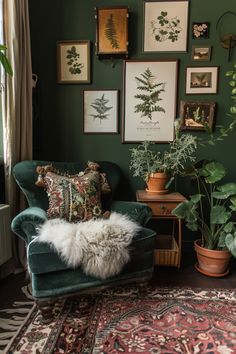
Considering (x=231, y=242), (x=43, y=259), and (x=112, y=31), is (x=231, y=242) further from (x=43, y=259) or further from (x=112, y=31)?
(x=112, y=31)

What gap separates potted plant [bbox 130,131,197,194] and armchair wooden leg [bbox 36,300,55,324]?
118 cm

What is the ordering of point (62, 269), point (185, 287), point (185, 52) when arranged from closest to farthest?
point (62, 269) → point (185, 287) → point (185, 52)

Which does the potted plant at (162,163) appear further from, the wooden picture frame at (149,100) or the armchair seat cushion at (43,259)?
the armchair seat cushion at (43,259)

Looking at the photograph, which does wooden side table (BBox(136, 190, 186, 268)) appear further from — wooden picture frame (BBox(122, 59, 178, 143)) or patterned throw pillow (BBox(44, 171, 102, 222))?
wooden picture frame (BBox(122, 59, 178, 143))

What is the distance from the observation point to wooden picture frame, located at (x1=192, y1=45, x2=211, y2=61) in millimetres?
2311

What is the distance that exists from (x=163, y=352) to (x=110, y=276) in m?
0.48

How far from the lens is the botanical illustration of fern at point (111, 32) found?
7.44 ft

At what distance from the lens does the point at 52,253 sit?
147 cm

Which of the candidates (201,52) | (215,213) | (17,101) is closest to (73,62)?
(17,101)

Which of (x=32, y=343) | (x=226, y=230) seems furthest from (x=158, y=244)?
(x=32, y=343)

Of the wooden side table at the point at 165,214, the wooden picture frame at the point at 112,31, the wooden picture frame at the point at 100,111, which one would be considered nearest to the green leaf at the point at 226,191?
the wooden side table at the point at 165,214

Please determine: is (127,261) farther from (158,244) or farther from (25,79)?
(25,79)

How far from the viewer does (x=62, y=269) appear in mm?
1497

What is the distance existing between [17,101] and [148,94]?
3.77 ft
